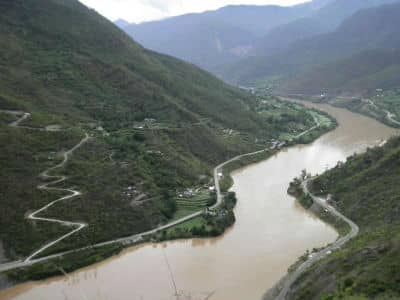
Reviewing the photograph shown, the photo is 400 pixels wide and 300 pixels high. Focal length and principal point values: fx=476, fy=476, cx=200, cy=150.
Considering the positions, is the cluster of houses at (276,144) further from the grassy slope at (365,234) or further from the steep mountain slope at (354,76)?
the steep mountain slope at (354,76)

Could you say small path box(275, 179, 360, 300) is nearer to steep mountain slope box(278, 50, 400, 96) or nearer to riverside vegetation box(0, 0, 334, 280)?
riverside vegetation box(0, 0, 334, 280)

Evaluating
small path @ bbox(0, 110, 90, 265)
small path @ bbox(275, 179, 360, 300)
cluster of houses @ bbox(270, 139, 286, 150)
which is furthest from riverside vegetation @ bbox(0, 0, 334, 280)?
small path @ bbox(275, 179, 360, 300)

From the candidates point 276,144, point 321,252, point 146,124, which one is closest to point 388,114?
point 276,144

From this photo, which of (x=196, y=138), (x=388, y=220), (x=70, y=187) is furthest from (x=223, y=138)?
(x=388, y=220)

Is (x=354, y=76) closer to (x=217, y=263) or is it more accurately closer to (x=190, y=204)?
(x=190, y=204)

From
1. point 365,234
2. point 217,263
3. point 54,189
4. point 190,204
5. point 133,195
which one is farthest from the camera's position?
point 190,204

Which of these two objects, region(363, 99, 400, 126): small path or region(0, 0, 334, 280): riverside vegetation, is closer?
region(0, 0, 334, 280): riverside vegetation

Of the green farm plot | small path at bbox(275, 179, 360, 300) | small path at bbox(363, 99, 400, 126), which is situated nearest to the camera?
small path at bbox(275, 179, 360, 300)
